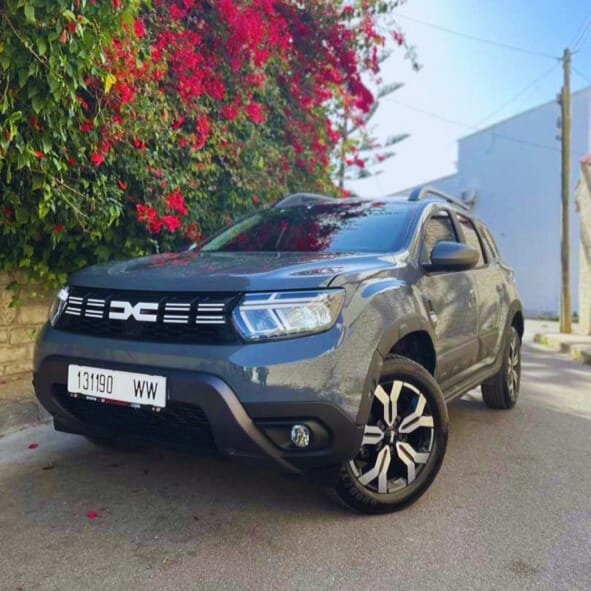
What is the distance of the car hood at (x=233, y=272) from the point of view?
233 cm

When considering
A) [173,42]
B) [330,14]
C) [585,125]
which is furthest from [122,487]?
[585,125]

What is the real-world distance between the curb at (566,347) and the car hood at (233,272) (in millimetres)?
6747

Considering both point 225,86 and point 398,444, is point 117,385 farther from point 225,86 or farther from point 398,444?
point 225,86

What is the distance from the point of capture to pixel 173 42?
5000 mm

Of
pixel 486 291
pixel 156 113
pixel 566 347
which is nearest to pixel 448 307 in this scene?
pixel 486 291

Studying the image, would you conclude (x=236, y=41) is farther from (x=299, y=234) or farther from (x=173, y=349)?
(x=173, y=349)

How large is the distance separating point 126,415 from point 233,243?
4.81 ft

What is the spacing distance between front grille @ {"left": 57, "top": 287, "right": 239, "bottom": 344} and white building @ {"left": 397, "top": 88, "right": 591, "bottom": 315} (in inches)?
715

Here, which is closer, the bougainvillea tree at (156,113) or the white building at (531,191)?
the bougainvillea tree at (156,113)

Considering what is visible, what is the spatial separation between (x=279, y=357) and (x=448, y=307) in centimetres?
149

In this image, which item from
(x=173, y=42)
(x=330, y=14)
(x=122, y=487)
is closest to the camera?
(x=122, y=487)

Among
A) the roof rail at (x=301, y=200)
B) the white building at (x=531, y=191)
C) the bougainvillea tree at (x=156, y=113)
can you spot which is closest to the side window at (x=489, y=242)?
the roof rail at (x=301, y=200)

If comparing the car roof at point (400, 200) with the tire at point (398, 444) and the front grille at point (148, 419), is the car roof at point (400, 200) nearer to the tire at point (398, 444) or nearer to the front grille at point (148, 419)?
the tire at point (398, 444)

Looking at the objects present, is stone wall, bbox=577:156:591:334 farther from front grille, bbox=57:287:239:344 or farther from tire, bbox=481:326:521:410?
front grille, bbox=57:287:239:344
